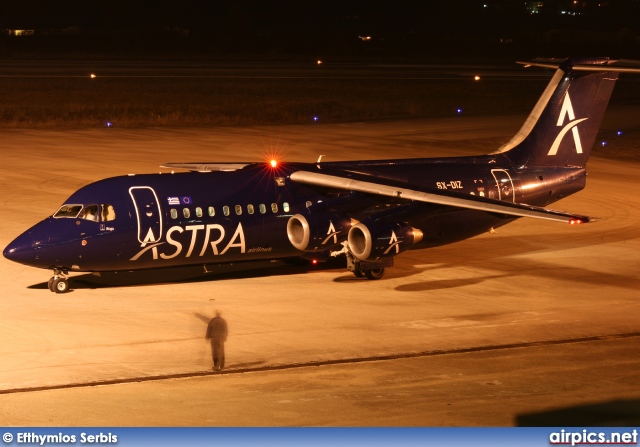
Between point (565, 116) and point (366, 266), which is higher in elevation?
point (565, 116)

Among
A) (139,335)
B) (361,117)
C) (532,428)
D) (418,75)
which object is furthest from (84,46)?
(532,428)

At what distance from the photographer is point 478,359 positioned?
1902 centimetres

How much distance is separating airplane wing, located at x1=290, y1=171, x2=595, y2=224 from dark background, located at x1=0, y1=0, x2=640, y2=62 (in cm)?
7589

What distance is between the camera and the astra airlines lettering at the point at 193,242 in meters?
23.6

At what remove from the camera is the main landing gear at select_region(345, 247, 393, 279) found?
25.2m

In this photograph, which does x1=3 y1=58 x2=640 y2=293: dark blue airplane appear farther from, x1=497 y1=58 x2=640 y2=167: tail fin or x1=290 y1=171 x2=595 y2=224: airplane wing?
x1=497 y1=58 x2=640 y2=167: tail fin

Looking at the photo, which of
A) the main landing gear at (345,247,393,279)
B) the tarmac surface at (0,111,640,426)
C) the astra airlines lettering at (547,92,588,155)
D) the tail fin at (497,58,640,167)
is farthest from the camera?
the astra airlines lettering at (547,92,588,155)

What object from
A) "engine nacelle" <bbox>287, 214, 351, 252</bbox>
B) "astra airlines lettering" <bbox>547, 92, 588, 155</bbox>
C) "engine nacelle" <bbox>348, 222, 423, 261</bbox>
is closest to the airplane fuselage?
"engine nacelle" <bbox>287, 214, 351, 252</bbox>

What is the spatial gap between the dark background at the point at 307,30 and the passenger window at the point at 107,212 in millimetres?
75614

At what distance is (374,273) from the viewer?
25453 mm

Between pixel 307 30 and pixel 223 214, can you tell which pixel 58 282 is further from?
pixel 307 30

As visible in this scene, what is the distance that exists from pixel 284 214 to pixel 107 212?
4.23m

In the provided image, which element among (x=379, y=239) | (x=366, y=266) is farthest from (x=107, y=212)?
(x=366, y=266)

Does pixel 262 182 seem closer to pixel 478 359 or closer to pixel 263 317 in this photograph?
pixel 263 317
